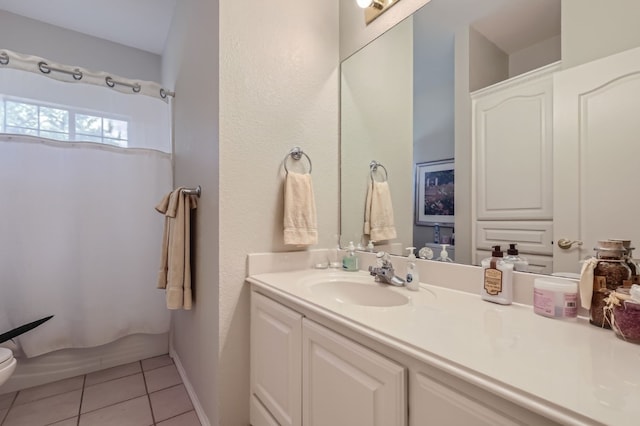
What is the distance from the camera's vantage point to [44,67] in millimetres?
1706

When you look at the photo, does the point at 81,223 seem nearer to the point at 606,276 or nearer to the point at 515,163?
the point at 515,163

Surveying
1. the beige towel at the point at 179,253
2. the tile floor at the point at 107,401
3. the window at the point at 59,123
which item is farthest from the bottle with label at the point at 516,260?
the window at the point at 59,123

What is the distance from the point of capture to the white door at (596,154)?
0.74 metres

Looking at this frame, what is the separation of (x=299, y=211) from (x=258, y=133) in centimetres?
42

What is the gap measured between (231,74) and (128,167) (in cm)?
122

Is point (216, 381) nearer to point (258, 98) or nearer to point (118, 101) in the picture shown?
point (258, 98)

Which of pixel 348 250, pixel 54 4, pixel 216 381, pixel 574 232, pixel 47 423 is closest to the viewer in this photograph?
pixel 574 232

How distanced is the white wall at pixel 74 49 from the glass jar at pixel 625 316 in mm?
3197

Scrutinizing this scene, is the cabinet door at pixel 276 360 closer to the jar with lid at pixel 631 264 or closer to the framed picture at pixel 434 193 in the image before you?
the framed picture at pixel 434 193

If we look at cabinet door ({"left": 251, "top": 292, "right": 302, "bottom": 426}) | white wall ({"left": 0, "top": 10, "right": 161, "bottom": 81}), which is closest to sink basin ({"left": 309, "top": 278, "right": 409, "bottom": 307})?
cabinet door ({"left": 251, "top": 292, "right": 302, "bottom": 426})

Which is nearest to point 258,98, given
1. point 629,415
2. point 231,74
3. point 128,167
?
point 231,74

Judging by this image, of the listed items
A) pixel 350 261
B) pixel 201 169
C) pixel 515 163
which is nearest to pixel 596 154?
pixel 515 163

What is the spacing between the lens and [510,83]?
959 mm

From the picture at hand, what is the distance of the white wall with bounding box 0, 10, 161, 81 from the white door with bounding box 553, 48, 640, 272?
295 cm
